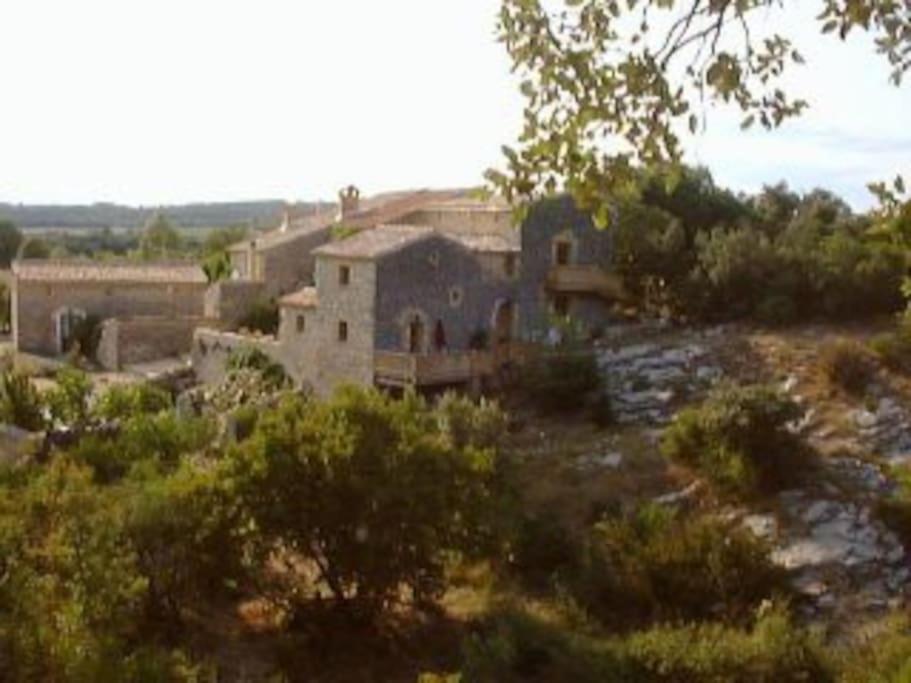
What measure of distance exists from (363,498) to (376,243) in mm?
10854

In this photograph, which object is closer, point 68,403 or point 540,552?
point 540,552

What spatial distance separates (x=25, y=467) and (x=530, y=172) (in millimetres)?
19787

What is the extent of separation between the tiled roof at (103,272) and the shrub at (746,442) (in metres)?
21.6

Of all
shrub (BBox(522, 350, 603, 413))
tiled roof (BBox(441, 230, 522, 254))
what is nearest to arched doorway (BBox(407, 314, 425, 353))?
tiled roof (BBox(441, 230, 522, 254))

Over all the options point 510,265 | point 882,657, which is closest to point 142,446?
point 510,265

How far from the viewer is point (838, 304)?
2856 centimetres

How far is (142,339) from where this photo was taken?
118ft

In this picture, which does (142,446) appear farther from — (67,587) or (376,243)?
(67,587)

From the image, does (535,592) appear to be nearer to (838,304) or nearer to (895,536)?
(895,536)

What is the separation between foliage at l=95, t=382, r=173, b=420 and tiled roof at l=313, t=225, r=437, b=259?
5222 mm

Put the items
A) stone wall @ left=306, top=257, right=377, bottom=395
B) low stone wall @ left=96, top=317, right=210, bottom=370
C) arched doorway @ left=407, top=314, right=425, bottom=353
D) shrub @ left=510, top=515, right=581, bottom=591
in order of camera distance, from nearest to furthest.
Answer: shrub @ left=510, top=515, right=581, bottom=591, stone wall @ left=306, top=257, right=377, bottom=395, arched doorway @ left=407, top=314, right=425, bottom=353, low stone wall @ left=96, top=317, right=210, bottom=370

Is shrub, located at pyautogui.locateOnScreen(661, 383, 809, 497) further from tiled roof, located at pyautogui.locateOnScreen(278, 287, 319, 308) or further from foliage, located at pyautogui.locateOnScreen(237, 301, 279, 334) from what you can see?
foliage, located at pyautogui.locateOnScreen(237, 301, 279, 334)

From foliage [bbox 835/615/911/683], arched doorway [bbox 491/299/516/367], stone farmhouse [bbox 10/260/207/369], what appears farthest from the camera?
stone farmhouse [bbox 10/260/207/369]

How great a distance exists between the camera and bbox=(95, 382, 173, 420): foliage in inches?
1063
